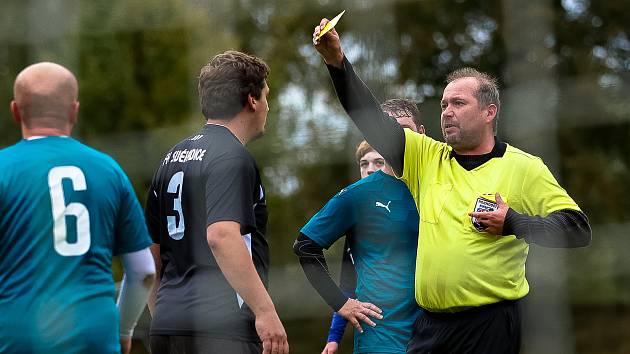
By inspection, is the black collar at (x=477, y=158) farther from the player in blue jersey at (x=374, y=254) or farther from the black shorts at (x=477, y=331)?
the black shorts at (x=477, y=331)

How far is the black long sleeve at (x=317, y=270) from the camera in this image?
134 inches

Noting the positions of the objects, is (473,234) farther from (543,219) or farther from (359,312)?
(359,312)

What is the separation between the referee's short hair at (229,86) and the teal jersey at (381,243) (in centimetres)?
54

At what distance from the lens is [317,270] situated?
3447 mm

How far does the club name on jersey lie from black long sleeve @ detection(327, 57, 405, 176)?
1.48 feet

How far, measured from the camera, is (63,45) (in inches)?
177

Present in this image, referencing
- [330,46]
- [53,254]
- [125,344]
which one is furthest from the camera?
[330,46]

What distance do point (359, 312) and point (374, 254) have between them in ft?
0.64

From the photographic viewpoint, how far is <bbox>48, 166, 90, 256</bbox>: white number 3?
2.52 metres

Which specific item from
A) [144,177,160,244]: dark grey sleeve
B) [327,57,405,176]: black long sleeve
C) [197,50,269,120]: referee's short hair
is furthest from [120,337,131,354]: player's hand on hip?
[327,57,405,176]: black long sleeve

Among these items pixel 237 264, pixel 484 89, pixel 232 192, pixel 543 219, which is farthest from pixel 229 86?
pixel 543 219

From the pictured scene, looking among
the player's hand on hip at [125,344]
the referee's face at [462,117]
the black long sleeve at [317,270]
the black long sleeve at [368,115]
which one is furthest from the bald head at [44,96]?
the referee's face at [462,117]

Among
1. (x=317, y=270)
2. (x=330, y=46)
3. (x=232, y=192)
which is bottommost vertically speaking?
(x=317, y=270)

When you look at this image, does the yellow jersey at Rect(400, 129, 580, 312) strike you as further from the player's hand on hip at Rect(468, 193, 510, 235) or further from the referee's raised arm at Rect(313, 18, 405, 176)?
the referee's raised arm at Rect(313, 18, 405, 176)
